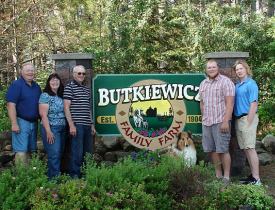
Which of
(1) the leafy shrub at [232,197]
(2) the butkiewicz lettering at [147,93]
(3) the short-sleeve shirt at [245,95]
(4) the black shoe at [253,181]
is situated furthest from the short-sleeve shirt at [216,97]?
(1) the leafy shrub at [232,197]

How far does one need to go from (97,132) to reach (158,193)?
7.51 ft

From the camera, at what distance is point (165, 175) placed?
414 cm

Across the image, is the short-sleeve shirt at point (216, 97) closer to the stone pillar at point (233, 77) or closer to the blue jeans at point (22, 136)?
the stone pillar at point (233, 77)

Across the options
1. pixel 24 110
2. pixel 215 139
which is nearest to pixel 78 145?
pixel 24 110

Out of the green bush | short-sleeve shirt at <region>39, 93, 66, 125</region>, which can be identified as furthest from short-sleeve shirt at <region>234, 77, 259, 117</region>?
short-sleeve shirt at <region>39, 93, 66, 125</region>

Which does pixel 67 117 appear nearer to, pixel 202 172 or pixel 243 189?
pixel 202 172

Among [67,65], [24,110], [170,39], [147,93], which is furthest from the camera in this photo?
[170,39]

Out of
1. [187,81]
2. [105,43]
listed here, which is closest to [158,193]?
[187,81]

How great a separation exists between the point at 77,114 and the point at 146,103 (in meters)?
1.35

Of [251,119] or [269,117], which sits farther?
[269,117]

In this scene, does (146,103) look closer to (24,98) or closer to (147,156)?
(147,156)

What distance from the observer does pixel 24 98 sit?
5.05 m

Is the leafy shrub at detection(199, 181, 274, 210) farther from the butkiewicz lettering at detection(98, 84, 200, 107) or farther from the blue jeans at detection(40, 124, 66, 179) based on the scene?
the blue jeans at detection(40, 124, 66, 179)

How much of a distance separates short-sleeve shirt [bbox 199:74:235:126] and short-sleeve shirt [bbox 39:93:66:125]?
205 centimetres
